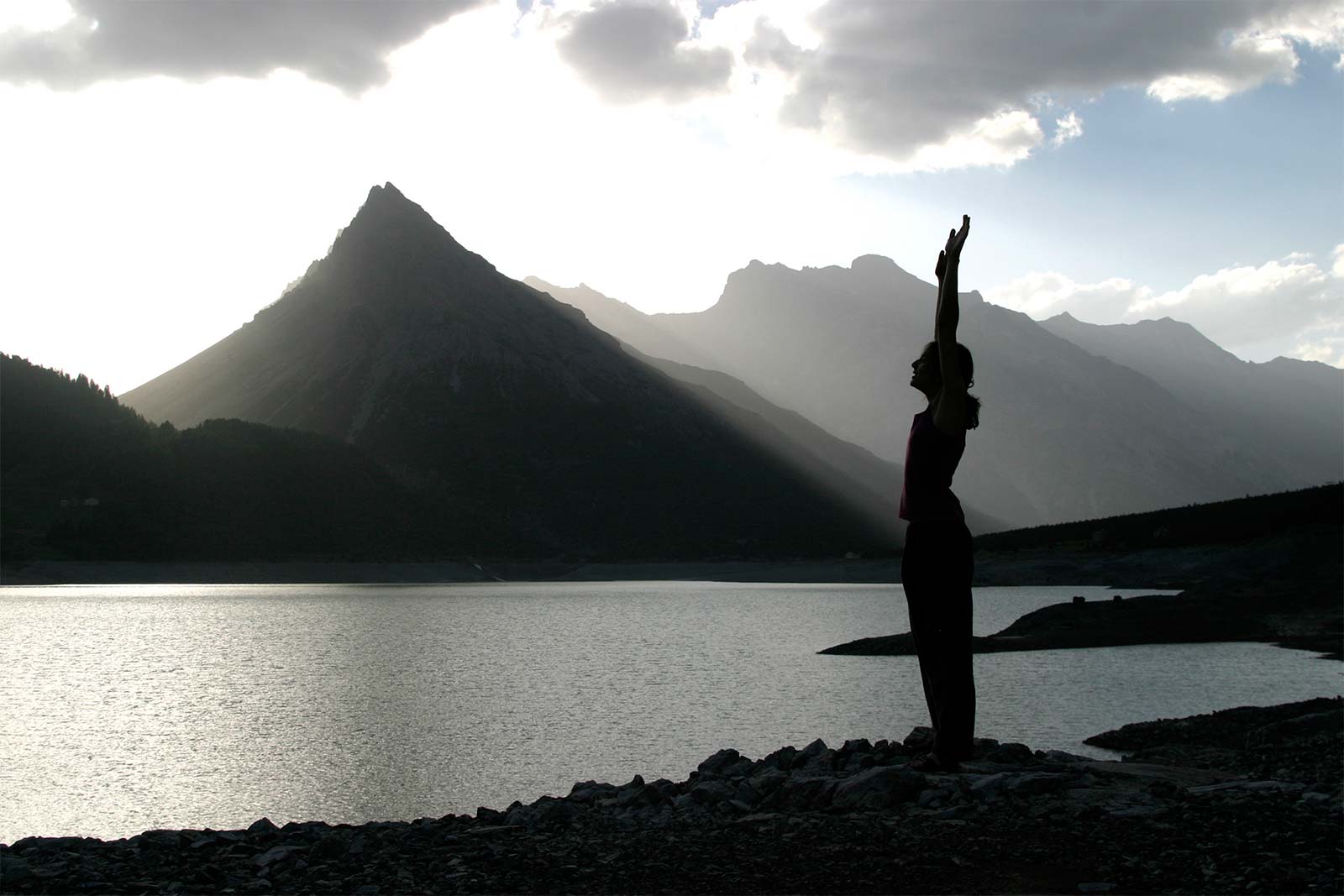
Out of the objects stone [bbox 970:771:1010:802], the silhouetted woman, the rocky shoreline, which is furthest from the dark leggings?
the rocky shoreline

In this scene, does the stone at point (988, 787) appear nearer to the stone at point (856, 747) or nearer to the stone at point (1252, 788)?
the stone at point (1252, 788)

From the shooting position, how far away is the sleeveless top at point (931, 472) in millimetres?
10984

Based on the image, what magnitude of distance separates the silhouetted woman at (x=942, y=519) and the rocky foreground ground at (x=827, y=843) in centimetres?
106

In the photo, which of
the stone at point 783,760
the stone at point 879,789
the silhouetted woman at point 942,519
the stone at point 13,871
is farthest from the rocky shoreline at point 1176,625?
the stone at point 13,871

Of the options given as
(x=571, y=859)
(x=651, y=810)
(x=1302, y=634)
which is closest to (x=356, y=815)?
(x=651, y=810)

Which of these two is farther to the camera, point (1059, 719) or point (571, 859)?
point (1059, 719)

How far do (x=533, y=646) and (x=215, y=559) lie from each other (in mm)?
113547

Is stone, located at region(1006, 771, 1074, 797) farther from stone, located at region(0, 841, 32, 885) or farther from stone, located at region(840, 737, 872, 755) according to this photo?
stone, located at region(0, 841, 32, 885)

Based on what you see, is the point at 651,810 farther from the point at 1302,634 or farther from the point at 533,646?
the point at 1302,634

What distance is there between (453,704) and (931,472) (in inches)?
1194

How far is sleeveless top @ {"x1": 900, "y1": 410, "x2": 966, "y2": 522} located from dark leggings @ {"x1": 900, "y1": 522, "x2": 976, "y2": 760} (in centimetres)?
12

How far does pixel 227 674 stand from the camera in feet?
158

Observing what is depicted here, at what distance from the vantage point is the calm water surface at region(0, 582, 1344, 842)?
79.7 ft

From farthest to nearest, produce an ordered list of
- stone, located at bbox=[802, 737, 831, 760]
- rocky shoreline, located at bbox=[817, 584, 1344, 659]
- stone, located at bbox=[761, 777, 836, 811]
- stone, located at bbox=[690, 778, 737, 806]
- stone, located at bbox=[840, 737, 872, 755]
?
1. rocky shoreline, located at bbox=[817, 584, 1344, 659]
2. stone, located at bbox=[802, 737, 831, 760]
3. stone, located at bbox=[840, 737, 872, 755]
4. stone, located at bbox=[690, 778, 737, 806]
5. stone, located at bbox=[761, 777, 836, 811]
